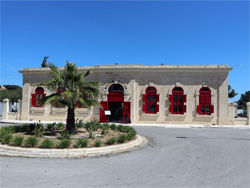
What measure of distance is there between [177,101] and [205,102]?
10.8 feet

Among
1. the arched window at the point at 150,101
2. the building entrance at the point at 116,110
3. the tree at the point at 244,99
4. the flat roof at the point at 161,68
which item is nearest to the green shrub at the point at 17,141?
the flat roof at the point at 161,68

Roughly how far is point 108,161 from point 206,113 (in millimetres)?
18418

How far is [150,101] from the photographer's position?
73.5 feet

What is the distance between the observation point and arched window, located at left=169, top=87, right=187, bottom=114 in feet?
71.9

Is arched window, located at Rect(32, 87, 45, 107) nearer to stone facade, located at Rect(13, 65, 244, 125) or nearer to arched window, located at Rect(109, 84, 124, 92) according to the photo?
stone facade, located at Rect(13, 65, 244, 125)

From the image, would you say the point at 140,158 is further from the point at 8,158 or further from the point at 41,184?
the point at 8,158

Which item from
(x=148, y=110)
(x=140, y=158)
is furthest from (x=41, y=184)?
(x=148, y=110)

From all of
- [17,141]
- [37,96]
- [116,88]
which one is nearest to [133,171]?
[17,141]

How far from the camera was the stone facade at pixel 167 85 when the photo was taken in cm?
2152

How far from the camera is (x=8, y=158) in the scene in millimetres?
6887

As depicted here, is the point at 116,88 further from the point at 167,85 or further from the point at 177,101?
the point at 177,101

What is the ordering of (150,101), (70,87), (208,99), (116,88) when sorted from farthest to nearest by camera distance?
1. (116,88)
2. (150,101)
3. (208,99)
4. (70,87)

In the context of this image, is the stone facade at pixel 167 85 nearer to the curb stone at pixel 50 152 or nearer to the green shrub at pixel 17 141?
the curb stone at pixel 50 152

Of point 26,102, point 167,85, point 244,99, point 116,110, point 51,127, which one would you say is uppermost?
point 167,85
